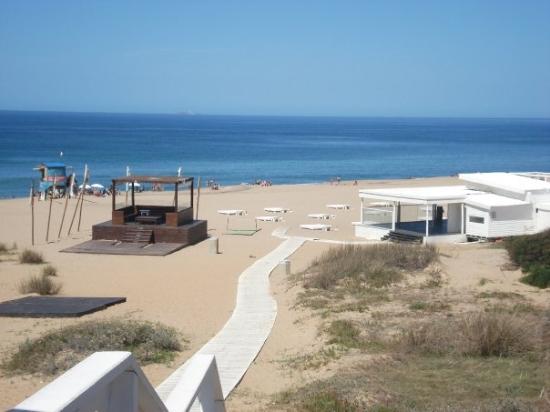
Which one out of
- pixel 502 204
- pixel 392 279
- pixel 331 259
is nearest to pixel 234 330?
pixel 392 279

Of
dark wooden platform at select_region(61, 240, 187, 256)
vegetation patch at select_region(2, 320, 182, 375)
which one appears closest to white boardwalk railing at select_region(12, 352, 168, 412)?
vegetation patch at select_region(2, 320, 182, 375)

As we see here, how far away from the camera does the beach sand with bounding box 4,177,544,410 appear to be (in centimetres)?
1052

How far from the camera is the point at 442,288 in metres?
16.1

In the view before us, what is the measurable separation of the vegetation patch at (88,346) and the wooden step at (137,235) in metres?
13.2

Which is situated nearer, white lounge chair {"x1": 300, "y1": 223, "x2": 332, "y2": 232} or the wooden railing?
the wooden railing

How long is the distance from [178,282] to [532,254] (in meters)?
8.78

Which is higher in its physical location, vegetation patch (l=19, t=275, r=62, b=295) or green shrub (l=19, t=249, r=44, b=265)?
vegetation patch (l=19, t=275, r=62, b=295)

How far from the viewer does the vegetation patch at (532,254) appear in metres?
16.9

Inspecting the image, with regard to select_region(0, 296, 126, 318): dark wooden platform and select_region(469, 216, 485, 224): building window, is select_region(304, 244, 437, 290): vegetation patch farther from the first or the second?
select_region(469, 216, 485, 224): building window

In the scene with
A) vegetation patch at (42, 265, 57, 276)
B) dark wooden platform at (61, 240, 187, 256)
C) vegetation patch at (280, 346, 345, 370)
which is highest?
vegetation patch at (280, 346, 345, 370)

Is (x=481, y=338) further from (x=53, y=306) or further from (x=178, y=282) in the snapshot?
(x=178, y=282)

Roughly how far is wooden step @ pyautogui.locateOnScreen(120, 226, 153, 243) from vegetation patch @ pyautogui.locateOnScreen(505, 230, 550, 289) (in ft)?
38.4

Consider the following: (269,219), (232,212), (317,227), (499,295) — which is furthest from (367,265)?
(232,212)

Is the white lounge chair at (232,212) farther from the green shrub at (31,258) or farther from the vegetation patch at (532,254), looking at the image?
the vegetation patch at (532,254)
